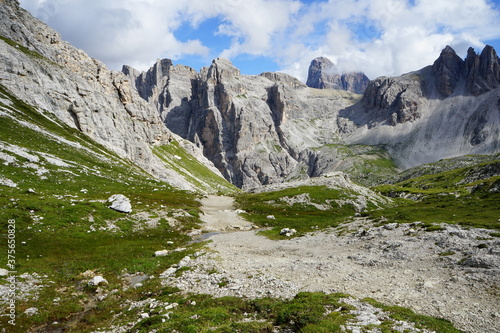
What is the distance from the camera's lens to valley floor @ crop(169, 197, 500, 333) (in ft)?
61.8

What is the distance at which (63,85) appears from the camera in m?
132

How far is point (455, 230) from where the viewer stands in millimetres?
35125

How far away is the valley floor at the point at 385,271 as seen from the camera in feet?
61.8

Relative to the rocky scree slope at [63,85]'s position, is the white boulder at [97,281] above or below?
below

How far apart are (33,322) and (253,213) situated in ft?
215

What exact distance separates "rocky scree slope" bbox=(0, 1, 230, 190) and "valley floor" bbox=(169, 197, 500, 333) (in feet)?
391

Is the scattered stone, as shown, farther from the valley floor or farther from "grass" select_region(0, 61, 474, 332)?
the valley floor

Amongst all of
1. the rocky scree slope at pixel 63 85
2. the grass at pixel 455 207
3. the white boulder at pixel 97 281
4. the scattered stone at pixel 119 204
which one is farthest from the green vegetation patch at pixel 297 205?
the rocky scree slope at pixel 63 85

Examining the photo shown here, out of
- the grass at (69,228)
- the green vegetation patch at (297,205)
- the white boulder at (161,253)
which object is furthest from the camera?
the green vegetation patch at (297,205)

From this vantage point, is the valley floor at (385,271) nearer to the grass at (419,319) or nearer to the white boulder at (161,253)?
the grass at (419,319)

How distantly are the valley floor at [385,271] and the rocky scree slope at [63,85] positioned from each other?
119188 mm

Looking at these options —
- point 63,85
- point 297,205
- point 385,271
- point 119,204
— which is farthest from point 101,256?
point 63,85

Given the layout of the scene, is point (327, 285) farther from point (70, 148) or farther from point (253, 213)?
point (70, 148)

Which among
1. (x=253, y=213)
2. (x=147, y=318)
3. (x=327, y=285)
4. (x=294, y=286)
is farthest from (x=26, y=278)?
(x=253, y=213)
